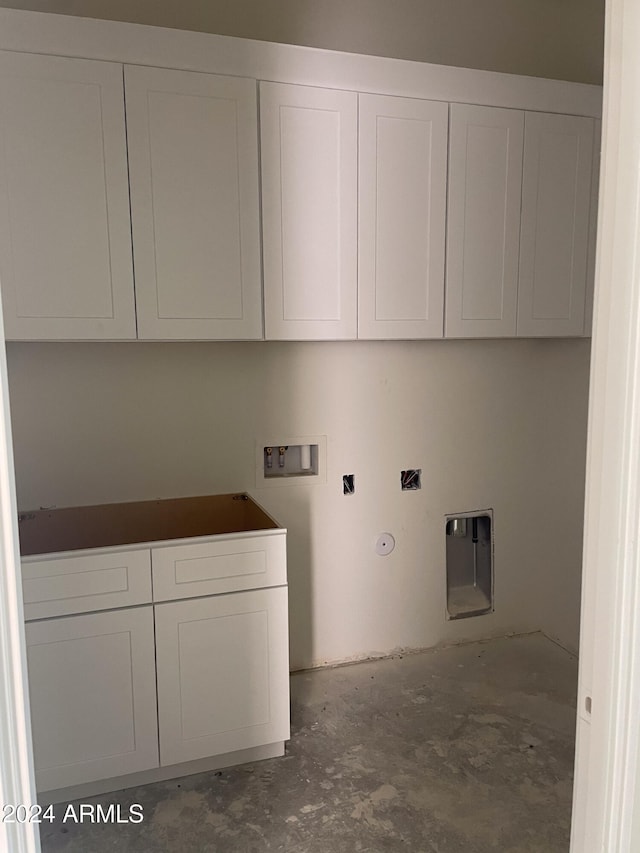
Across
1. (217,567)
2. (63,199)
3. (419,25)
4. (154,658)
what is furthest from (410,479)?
(419,25)

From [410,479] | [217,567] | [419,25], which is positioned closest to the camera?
[217,567]

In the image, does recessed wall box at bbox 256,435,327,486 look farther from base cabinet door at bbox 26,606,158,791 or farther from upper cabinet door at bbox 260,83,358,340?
base cabinet door at bbox 26,606,158,791

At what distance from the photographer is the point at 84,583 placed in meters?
1.92

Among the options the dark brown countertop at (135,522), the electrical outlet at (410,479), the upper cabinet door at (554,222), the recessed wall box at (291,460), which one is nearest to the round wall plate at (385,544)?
the electrical outlet at (410,479)

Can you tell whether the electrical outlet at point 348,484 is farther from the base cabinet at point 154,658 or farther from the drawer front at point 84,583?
the drawer front at point 84,583

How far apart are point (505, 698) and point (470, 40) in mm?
2761

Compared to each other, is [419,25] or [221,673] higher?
[419,25]

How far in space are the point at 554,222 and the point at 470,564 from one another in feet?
5.30

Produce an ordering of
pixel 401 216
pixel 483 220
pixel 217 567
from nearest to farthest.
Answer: pixel 217 567 < pixel 401 216 < pixel 483 220

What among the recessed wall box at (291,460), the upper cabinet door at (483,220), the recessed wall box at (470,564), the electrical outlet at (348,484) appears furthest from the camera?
the recessed wall box at (470,564)

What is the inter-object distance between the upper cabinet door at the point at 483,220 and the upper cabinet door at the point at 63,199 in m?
1.20

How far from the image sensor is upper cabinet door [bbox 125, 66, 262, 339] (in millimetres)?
1995

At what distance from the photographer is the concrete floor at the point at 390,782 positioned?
185 cm

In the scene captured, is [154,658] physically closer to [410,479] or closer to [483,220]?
[410,479]
